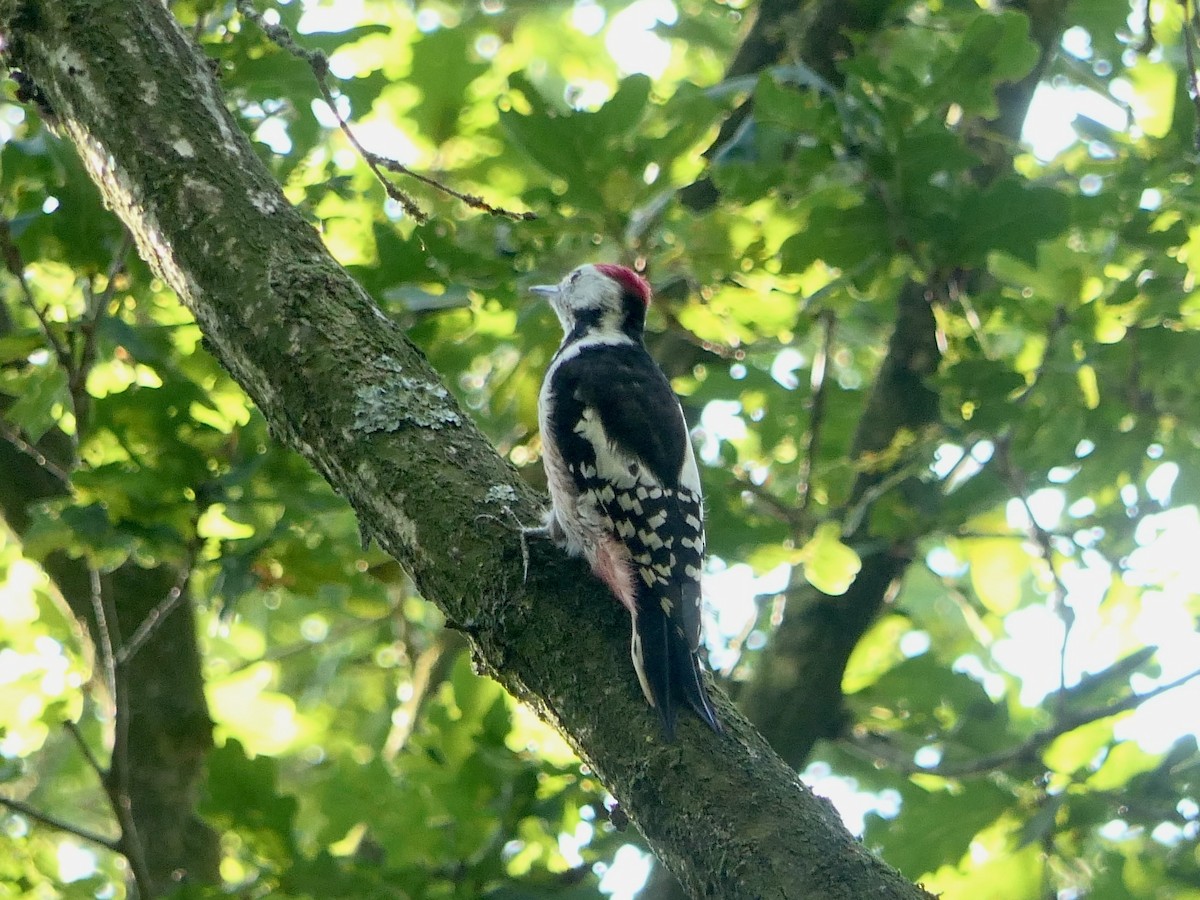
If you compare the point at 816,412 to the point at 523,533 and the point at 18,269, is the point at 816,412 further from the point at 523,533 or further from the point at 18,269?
the point at 18,269

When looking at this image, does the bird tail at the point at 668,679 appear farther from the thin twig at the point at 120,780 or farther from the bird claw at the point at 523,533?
the thin twig at the point at 120,780

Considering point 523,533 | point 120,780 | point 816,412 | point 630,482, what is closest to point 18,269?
point 120,780

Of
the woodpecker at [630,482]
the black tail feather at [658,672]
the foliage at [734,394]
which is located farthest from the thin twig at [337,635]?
the black tail feather at [658,672]

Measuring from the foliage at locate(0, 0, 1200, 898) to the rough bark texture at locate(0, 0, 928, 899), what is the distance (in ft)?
1.11

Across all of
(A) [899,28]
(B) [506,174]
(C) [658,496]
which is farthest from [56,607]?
(A) [899,28]

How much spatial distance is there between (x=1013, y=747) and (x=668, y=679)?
2396mm

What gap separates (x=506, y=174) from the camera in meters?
4.13

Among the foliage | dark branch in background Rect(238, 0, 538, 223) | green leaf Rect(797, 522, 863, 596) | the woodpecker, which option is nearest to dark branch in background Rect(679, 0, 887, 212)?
the foliage

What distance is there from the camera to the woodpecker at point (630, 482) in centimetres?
192

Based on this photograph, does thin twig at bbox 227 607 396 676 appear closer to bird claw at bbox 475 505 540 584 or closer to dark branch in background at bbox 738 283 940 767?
dark branch in background at bbox 738 283 940 767

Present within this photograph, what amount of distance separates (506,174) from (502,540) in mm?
2383

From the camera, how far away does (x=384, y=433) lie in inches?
81.4

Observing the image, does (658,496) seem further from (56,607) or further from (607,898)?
(56,607)

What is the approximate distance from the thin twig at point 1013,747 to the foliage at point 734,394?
14mm
